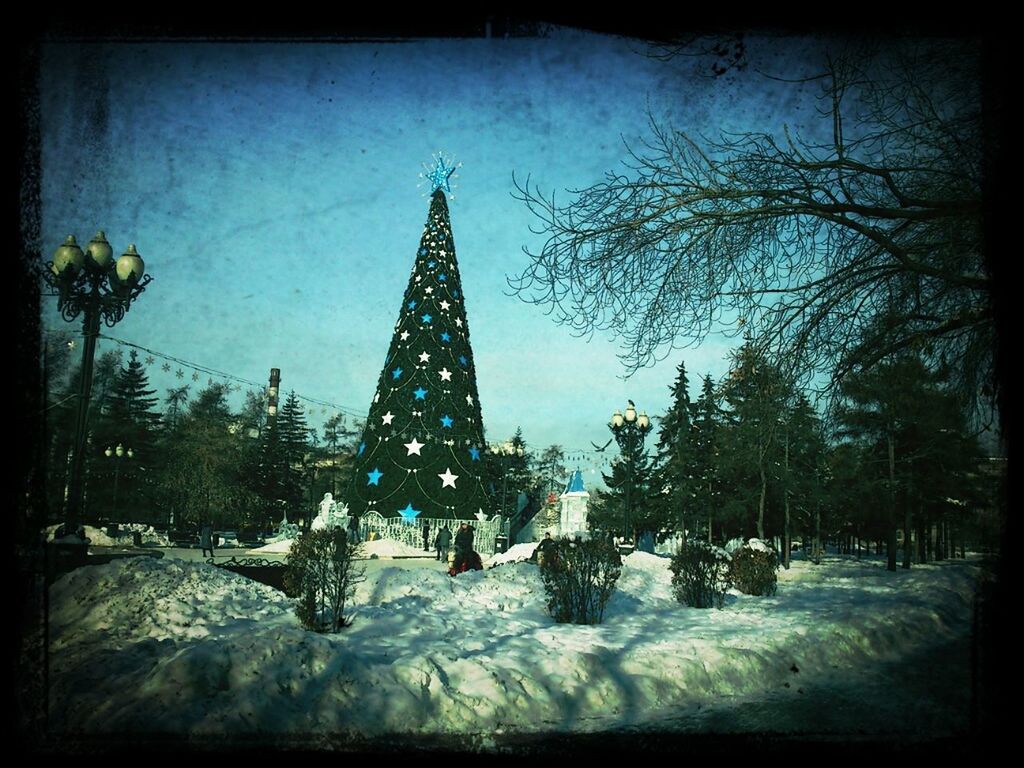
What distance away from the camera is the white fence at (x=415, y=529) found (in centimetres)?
2172

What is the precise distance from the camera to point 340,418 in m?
24.8

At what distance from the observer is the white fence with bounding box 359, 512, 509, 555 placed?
21.7 meters

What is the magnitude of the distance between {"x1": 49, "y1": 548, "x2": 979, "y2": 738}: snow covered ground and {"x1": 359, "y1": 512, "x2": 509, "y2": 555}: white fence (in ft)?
39.3

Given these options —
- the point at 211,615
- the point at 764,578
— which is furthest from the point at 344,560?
the point at 764,578

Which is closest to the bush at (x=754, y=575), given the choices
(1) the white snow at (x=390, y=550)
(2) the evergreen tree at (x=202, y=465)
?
(1) the white snow at (x=390, y=550)

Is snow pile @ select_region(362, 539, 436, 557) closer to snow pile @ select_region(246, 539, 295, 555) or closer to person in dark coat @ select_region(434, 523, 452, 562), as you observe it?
person in dark coat @ select_region(434, 523, 452, 562)

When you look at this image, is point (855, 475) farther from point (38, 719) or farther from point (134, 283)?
point (38, 719)

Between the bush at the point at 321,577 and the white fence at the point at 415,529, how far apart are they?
13.6m

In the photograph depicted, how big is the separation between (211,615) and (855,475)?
1014 inches

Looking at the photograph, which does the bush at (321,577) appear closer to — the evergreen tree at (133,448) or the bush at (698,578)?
the bush at (698,578)

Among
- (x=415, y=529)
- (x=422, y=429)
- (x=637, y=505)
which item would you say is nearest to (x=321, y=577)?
(x=422, y=429)

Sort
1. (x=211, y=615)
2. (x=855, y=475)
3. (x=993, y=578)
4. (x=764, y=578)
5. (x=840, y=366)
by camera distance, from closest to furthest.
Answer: (x=993, y=578)
(x=840, y=366)
(x=211, y=615)
(x=764, y=578)
(x=855, y=475)

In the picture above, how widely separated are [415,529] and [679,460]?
1790 cm

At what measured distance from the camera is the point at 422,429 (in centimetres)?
2084
